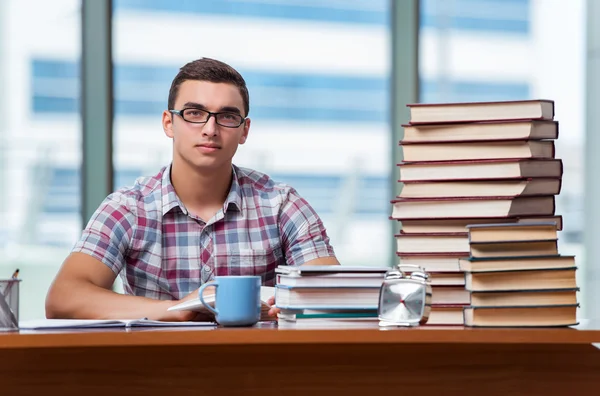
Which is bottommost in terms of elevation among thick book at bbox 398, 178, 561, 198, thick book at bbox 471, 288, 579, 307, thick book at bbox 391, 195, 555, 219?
thick book at bbox 471, 288, 579, 307

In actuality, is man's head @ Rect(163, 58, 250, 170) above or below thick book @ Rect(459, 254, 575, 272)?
above

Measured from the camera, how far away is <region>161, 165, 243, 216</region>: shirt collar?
6.80ft

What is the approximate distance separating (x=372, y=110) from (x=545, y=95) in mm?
745

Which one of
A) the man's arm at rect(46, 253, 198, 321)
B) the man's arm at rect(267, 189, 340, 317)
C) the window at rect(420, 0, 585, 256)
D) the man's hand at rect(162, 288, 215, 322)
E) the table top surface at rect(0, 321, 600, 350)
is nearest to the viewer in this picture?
the table top surface at rect(0, 321, 600, 350)

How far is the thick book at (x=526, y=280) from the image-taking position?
4.23 ft

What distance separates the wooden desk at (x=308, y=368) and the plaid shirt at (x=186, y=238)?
0.67 m

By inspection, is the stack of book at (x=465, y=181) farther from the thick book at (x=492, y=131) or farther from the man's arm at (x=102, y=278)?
the man's arm at (x=102, y=278)

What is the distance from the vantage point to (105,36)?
299 cm

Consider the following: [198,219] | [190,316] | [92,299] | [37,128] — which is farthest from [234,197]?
[37,128]

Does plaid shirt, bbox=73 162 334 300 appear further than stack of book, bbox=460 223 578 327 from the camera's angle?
Yes

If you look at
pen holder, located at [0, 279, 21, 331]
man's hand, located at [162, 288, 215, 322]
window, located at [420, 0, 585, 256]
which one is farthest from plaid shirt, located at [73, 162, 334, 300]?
window, located at [420, 0, 585, 256]

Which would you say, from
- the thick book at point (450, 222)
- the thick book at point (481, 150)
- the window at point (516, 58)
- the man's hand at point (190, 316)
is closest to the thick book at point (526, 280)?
the thick book at point (450, 222)

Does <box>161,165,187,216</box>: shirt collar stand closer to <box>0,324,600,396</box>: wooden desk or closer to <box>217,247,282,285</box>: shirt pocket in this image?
<box>217,247,282,285</box>: shirt pocket

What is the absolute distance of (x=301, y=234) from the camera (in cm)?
214
